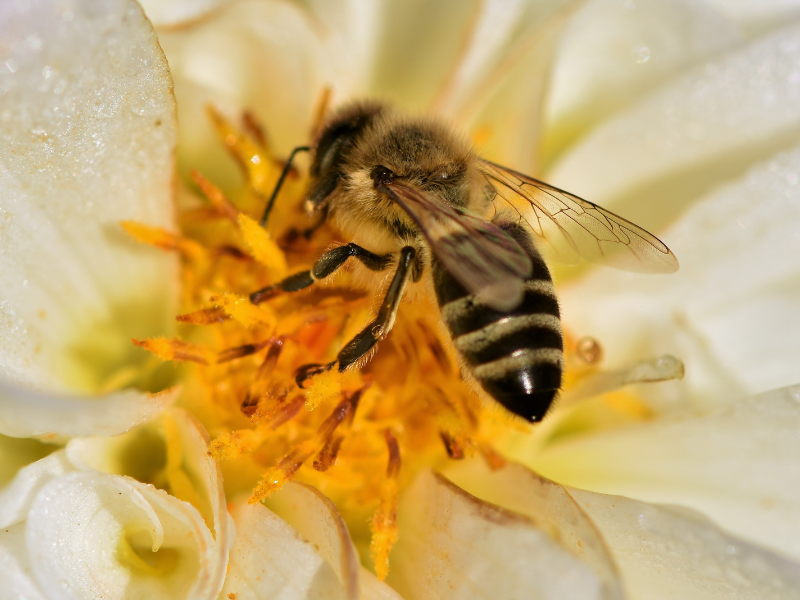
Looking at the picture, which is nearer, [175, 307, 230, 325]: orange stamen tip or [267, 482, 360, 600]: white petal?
[267, 482, 360, 600]: white petal

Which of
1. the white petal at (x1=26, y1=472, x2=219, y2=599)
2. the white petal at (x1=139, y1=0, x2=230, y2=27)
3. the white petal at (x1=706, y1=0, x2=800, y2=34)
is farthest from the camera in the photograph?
the white petal at (x1=706, y1=0, x2=800, y2=34)

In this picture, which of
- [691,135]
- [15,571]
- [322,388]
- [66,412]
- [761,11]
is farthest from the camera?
[761,11]

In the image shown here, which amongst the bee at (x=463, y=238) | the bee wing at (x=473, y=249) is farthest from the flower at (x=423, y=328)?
the bee wing at (x=473, y=249)

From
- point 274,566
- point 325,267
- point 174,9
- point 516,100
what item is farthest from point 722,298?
point 174,9

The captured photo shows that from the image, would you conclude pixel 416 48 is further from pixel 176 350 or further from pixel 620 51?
pixel 176 350

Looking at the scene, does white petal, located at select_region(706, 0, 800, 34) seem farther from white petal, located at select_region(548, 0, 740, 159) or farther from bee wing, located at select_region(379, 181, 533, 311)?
bee wing, located at select_region(379, 181, 533, 311)

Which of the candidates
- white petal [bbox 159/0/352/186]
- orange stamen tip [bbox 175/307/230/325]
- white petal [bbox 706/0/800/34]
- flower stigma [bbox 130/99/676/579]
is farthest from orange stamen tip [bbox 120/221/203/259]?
white petal [bbox 706/0/800/34]

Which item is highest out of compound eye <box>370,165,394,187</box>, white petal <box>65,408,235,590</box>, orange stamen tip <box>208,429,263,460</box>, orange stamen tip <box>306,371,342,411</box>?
compound eye <box>370,165,394,187</box>

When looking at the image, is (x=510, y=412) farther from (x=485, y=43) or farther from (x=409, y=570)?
(x=485, y=43)

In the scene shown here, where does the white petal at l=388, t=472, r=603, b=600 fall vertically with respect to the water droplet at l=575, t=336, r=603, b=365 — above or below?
below
